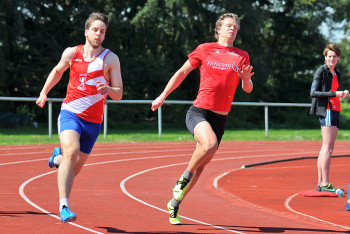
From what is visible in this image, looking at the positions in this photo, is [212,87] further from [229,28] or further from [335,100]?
[335,100]

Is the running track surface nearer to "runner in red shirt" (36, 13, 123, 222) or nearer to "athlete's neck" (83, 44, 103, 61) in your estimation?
"runner in red shirt" (36, 13, 123, 222)

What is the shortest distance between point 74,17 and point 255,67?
32.5 ft

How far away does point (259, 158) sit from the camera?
14852 millimetres

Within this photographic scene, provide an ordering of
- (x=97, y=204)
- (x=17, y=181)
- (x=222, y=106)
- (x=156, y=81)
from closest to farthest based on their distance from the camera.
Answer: (x=222, y=106) < (x=97, y=204) < (x=17, y=181) < (x=156, y=81)

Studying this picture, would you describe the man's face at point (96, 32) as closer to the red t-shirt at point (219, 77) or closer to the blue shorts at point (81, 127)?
the blue shorts at point (81, 127)

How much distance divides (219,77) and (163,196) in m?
2.72

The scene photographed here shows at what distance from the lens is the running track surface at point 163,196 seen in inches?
250

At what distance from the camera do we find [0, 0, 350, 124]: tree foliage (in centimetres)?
2975

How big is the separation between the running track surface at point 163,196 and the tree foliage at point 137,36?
49.3 ft

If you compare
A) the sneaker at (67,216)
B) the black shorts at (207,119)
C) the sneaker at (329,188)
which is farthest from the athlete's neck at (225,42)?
the sneaker at (329,188)

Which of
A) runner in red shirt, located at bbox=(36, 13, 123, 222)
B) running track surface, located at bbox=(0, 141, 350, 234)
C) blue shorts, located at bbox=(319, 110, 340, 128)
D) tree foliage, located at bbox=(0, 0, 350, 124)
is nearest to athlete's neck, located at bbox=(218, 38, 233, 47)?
runner in red shirt, located at bbox=(36, 13, 123, 222)

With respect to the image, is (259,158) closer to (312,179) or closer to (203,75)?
(312,179)

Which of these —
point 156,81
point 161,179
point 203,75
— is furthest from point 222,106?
point 156,81

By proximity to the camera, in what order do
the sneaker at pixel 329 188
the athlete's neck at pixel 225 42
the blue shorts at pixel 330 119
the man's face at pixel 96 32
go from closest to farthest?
the man's face at pixel 96 32 < the athlete's neck at pixel 225 42 < the blue shorts at pixel 330 119 < the sneaker at pixel 329 188
